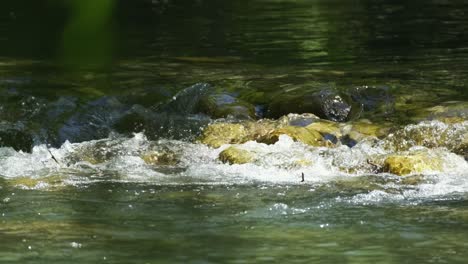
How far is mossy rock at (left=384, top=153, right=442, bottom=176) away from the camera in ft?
27.1

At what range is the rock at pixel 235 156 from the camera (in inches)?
350

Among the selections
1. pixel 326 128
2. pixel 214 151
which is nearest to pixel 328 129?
pixel 326 128

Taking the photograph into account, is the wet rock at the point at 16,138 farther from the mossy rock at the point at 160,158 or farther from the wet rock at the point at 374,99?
the wet rock at the point at 374,99

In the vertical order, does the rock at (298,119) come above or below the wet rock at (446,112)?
below

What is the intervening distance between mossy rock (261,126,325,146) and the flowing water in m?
0.22

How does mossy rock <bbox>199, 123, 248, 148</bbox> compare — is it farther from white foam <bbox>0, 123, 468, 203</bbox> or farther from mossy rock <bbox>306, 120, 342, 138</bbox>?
mossy rock <bbox>306, 120, 342, 138</bbox>

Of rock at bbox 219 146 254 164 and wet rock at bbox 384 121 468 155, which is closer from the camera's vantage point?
rock at bbox 219 146 254 164

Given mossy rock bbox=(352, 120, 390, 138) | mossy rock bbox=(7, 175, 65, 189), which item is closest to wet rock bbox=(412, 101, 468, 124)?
mossy rock bbox=(352, 120, 390, 138)

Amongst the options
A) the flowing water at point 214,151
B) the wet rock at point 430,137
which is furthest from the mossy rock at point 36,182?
the wet rock at point 430,137

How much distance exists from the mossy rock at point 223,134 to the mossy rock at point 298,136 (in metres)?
0.44

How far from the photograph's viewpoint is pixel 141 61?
50.6ft

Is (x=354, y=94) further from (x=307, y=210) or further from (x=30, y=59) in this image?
(x=30, y=59)

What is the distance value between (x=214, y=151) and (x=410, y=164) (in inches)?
91.9

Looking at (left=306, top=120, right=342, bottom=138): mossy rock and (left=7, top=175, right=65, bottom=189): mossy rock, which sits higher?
(left=7, top=175, right=65, bottom=189): mossy rock
